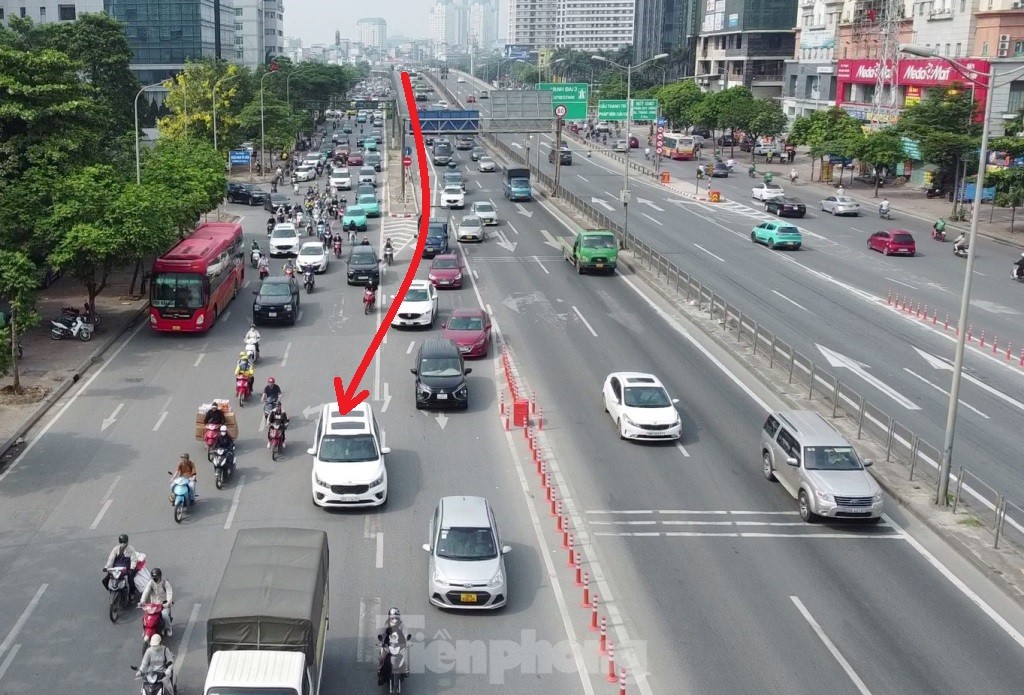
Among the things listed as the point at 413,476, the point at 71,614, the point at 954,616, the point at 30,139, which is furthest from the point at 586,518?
the point at 30,139

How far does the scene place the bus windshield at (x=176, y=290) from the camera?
40594mm

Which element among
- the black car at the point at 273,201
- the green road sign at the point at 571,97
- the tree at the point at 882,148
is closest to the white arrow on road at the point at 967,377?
the tree at the point at 882,148

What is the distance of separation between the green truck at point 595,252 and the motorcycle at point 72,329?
947 inches

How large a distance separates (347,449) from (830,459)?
11459mm

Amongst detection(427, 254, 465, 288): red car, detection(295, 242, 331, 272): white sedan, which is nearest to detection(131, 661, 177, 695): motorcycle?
detection(427, 254, 465, 288): red car

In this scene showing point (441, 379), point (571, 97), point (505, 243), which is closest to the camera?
point (441, 379)

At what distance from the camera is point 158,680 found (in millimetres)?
16906

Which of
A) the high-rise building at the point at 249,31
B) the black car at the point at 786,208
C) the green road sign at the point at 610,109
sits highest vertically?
the high-rise building at the point at 249,31

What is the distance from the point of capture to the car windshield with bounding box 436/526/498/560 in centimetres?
2102

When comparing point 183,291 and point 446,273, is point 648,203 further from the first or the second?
point 183,291

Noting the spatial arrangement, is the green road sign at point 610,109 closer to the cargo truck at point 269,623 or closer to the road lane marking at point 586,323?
the road lane marking at point 586,323

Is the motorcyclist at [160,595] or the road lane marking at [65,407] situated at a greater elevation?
the motorcyclist at [160,595]

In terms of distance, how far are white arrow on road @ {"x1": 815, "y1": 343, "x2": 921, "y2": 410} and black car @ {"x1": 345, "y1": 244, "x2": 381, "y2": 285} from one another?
21.1m

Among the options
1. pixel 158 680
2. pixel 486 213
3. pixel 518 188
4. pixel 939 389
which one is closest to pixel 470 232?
pixel 486 213
